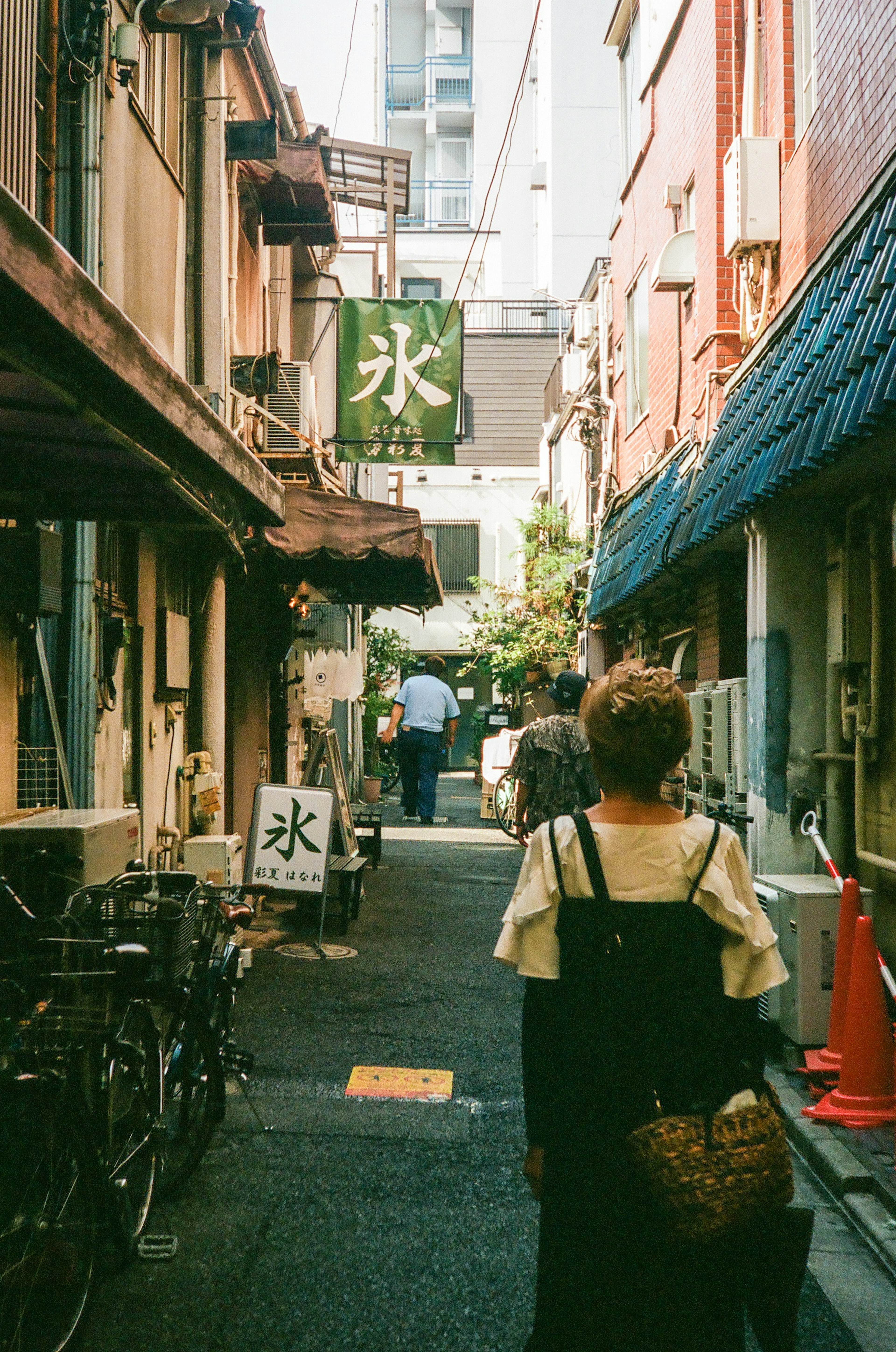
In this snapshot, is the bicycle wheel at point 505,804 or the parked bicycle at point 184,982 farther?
the bicycle wheel at point 505,804

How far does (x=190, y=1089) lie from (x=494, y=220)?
114 ft

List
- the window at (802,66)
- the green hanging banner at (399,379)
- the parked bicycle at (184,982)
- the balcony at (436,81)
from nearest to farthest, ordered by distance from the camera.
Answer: the parked bicycle at (184,982), the window at (802,66), the green hanging banner at (399,379), the balcony at (436,81)

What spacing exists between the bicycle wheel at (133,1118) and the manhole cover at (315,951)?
4542 millimetres

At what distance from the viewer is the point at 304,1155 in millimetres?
5199

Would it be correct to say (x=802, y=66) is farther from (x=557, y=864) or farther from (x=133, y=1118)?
(x=133, y=1118)

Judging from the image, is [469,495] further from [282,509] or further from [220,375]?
[282,509]

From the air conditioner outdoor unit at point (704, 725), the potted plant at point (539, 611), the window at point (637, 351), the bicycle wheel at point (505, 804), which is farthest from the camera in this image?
the potted plant at point (539, 611)

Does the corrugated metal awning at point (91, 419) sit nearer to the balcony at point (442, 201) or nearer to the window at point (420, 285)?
the window at point (420, 285)

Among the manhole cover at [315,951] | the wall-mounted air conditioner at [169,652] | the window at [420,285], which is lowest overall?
the manhole cover at [315,951]

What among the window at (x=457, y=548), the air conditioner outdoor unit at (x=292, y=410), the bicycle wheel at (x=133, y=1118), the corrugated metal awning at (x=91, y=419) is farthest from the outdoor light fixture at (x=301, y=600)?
the window at (x=457, y=548)

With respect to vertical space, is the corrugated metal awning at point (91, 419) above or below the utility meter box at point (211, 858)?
above

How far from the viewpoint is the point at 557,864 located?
2619mm

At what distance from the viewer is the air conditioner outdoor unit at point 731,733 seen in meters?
8.60

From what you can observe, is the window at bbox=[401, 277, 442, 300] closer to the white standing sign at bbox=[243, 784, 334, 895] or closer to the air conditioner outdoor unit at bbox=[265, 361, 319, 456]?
the air conditioner outdoor unit at bbox=[265, 361, 319, 456]
